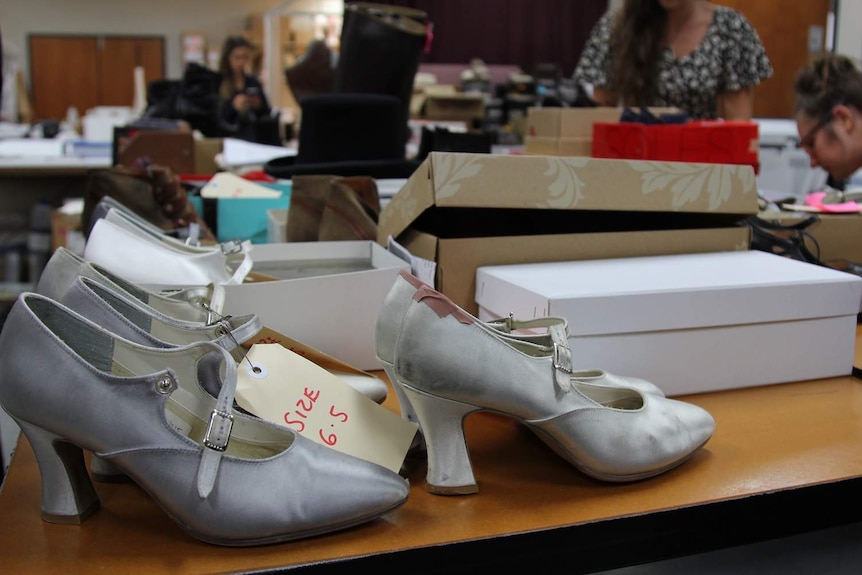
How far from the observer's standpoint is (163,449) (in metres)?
0.51

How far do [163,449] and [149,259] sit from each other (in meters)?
0.40

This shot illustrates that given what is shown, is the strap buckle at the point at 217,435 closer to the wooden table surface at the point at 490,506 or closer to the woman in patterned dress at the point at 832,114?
the wooden table surface at the point at 490,506

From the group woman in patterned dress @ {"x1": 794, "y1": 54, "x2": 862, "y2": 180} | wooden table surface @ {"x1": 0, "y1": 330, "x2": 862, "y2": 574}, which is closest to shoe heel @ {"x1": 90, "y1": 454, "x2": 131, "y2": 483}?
wooden table surface @ {"x1": 0, "y1": 330, "x2": 862, "y2": 574}

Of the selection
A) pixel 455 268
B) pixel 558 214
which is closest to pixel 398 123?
pixel 558 214

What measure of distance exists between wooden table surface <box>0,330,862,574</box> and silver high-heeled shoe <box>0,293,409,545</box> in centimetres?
2

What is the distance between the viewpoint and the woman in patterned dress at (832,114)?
1.75 m

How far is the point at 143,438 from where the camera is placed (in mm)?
507

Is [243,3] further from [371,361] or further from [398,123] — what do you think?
[371,361]

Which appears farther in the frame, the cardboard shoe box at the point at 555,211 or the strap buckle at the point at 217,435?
the cardboard shoe box at the point at 555,211

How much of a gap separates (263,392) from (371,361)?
0.87 ft

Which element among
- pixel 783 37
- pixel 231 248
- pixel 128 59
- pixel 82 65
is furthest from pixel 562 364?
pixel 82 65

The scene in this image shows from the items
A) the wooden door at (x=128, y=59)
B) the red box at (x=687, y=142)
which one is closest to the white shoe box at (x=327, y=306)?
the red box at (x=687, y=142)

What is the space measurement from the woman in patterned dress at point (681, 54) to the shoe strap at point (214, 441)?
5.70 feet

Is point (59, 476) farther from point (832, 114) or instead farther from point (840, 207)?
point (832, 114)
